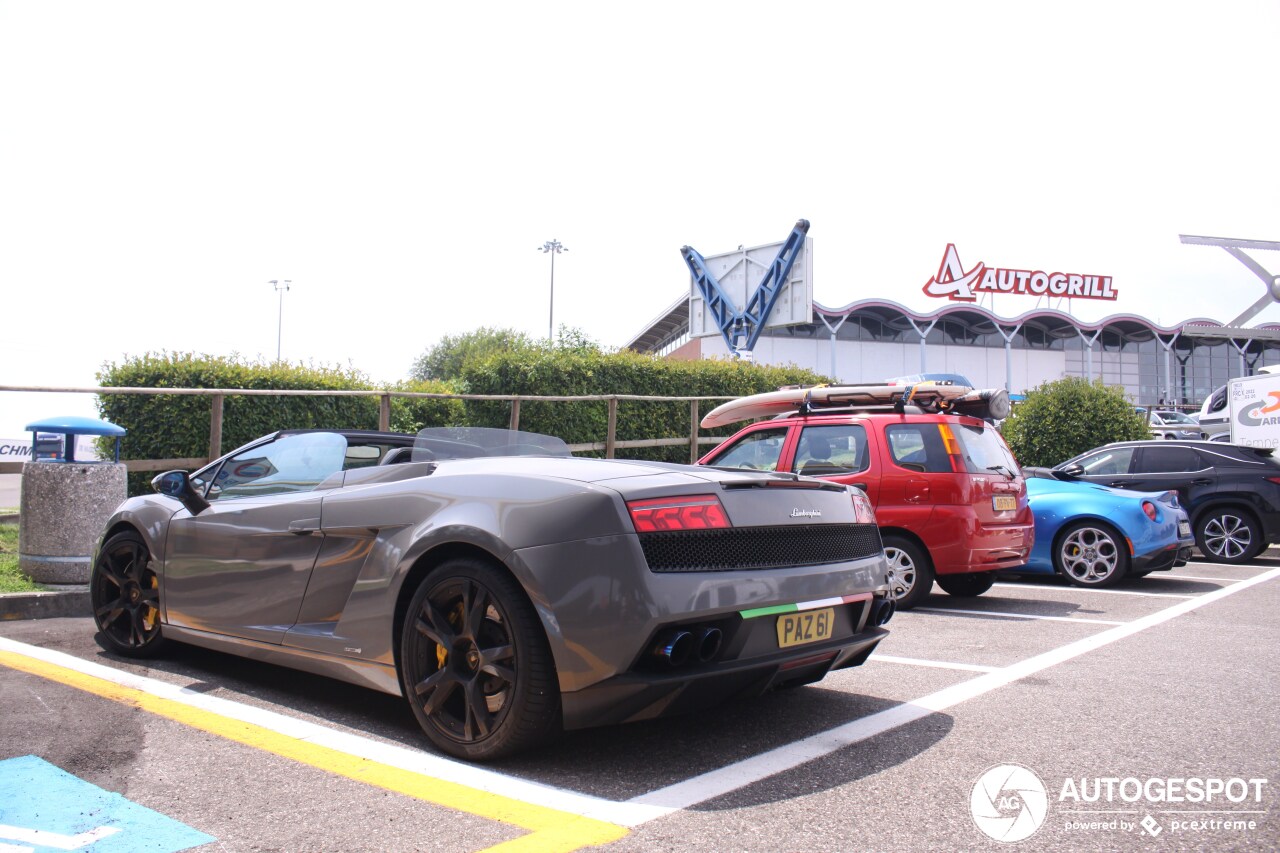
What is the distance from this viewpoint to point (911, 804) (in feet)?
10.2

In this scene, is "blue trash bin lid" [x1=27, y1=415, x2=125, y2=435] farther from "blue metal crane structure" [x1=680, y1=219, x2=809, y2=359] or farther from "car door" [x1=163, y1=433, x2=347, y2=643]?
"blue metal crane structure" [x1=680, y1=219, x2=809, y2=359]

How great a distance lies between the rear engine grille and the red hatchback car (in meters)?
3.33

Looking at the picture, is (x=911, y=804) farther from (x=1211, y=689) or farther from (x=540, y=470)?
(x=1211, y=689)

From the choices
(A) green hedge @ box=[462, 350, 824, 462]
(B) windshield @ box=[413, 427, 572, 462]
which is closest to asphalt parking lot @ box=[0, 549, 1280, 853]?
(B) windshield @ box=[413, 427, 572, 462]

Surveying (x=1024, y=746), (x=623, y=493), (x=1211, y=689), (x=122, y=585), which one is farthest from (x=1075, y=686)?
(x=122, y=585)

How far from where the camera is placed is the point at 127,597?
532cm

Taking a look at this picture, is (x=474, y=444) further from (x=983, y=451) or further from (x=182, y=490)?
(x=983, y=451)

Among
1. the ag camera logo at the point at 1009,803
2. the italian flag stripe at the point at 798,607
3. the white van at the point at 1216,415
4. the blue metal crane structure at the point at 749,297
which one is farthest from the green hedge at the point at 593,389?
the white van at the point at 1216,415

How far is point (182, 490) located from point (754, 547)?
310 cm

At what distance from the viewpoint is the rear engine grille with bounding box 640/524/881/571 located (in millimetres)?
3377

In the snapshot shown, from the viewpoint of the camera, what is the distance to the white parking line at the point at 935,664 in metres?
5.20

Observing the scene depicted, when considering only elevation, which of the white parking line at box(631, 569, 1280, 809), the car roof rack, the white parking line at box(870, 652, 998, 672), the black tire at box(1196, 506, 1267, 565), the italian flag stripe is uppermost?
the car roof rack

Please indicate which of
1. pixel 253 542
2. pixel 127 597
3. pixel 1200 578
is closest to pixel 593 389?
pixel 1200 578

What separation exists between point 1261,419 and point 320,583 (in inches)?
600
